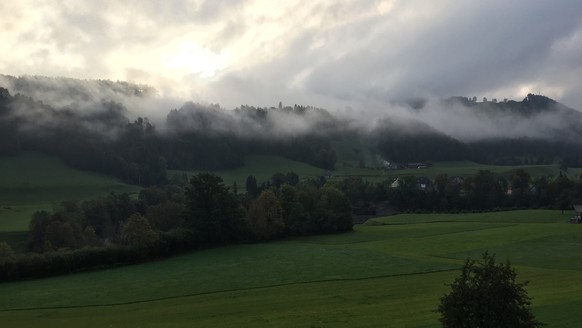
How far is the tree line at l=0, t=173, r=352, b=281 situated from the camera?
7406cm

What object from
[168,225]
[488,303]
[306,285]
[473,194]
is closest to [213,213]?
[168,225]

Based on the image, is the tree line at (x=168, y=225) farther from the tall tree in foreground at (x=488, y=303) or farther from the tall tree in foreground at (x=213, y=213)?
the tall tree in foreground at (x=488, y=303)

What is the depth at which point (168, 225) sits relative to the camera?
360ft

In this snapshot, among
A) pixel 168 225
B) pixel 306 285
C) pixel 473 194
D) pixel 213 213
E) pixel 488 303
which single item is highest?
pixel 473 194

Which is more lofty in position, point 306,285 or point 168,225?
point 168,225

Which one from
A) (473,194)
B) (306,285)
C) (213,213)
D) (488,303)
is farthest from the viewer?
(473,194)

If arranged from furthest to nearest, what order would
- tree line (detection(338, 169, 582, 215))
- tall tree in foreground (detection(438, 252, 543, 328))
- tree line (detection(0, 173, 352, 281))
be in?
tree line (detection(338, 169, 582, 215))
tree line (detection(0, 173, 352, 281))
tall tree in foreground (detection(438, 252, 543, 328))

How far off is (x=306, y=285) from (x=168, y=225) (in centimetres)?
6314

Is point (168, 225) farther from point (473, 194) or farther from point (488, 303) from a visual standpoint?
point (473, 194)

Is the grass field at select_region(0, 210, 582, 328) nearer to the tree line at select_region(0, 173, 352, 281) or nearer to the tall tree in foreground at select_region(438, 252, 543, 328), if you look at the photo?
→ the tree line at select_region(0, 173, 352, 281)

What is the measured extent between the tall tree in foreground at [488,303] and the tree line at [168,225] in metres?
64.5

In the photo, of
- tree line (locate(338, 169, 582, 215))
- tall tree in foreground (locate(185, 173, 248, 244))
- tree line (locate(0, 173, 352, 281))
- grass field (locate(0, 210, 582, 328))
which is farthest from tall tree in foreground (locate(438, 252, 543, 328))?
tree line (locate(338, 169, 582, 215))

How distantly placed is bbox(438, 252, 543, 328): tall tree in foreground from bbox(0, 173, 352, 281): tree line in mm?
64497

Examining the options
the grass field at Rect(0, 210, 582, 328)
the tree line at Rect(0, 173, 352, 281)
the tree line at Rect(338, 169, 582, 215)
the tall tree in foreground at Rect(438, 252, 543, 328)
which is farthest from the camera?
the tree line at Rect(338, 169, 582, 215)
